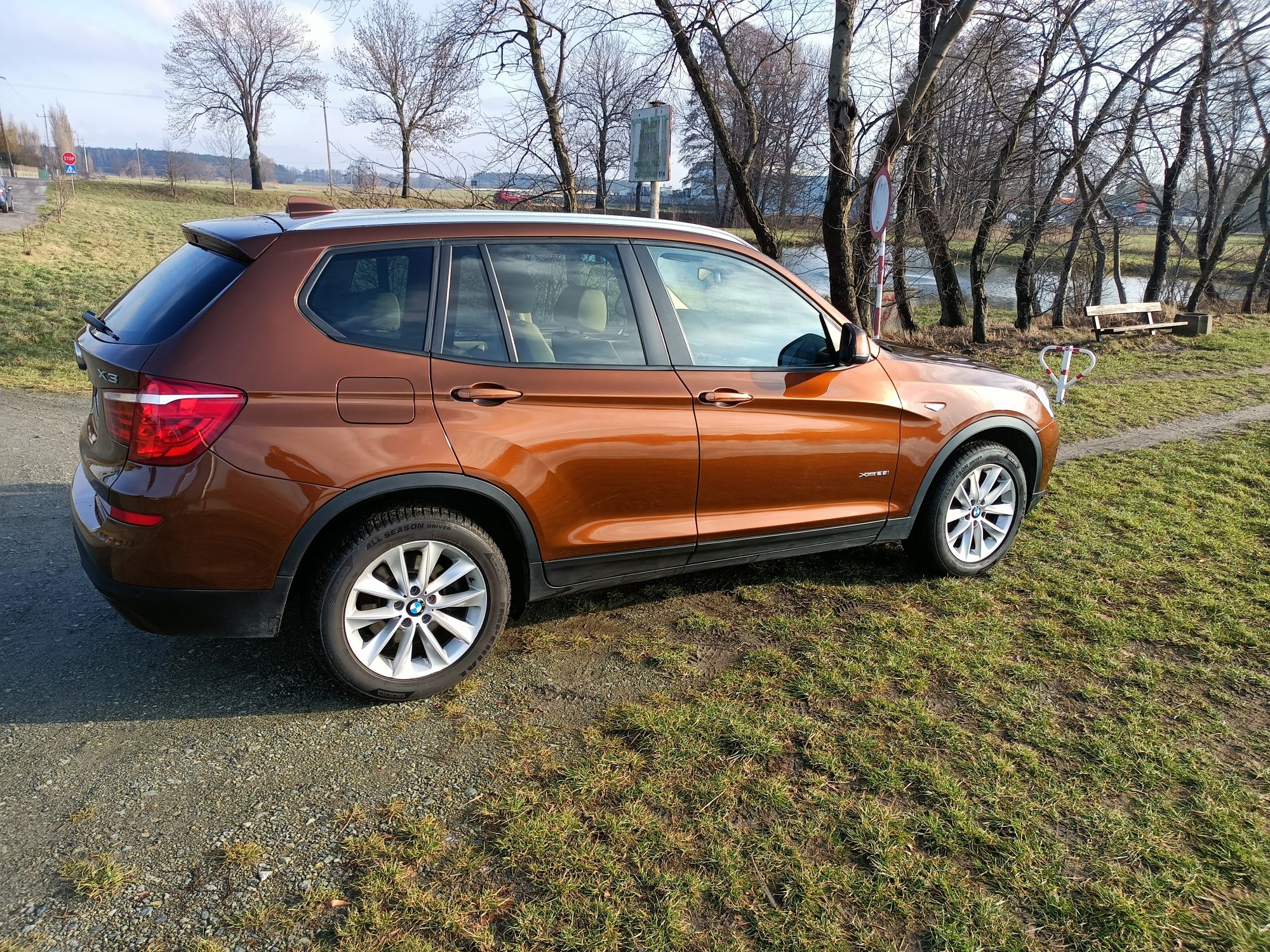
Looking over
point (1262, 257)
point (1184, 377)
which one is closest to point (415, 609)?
point (1184, 377)

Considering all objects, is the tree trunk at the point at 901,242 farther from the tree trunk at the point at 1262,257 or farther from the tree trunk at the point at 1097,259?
the tree trunk at the point at 1262,257

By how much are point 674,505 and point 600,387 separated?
24.9 inches

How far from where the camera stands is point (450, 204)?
443 inches

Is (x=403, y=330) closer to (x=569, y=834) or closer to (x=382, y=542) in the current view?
(x=382, y=542)

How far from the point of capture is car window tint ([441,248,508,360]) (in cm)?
323

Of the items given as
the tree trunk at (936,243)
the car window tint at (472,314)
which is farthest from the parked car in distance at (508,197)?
the car window tint at (472,314)

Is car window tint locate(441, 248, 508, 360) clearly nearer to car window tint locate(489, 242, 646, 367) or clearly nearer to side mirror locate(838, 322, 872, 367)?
car window tint locate(489, 242, 646, 367)

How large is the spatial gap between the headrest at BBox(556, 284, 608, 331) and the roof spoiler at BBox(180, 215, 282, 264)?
1.12m

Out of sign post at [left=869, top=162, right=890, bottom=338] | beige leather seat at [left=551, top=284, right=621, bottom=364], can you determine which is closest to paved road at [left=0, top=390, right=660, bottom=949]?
beige leather seat at [left=551, top=284, right=621, bottom=364]

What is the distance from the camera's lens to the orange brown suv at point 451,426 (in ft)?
9.39

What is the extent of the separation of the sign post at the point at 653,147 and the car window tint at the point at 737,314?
208 inches

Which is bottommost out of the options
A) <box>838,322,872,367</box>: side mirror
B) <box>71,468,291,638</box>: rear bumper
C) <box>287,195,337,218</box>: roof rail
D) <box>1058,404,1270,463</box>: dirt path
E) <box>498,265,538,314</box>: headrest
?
<box>1058,404,1270,463</box>: dirt path

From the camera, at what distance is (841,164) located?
9.45 meters

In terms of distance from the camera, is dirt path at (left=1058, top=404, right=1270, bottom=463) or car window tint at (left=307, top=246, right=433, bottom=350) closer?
car window tint at (left=307, top=246, right=433, bottom=350)
